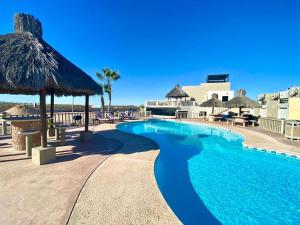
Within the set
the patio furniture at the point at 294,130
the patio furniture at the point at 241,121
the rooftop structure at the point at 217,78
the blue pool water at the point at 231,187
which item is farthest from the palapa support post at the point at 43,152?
the rooftop structure at the point at 217,78

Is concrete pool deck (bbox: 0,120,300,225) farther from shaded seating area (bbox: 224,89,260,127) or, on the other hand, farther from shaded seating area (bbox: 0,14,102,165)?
shaded seating area (bbox: 224,89,260,127)

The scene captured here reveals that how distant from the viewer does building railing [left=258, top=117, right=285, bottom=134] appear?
12.1m

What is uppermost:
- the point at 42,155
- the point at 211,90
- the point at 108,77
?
the point at 108,77

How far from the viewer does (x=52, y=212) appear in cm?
278

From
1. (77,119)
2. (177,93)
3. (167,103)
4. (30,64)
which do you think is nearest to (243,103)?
(177,93)

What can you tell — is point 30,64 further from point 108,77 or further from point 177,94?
point 177,94

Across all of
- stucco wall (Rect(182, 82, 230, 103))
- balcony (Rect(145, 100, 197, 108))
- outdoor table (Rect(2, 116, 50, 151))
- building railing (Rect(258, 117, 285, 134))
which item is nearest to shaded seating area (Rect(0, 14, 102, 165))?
outdoor table (Rect(2, 116, 50, 151))

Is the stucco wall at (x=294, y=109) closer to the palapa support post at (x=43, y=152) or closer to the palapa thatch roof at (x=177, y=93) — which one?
the palapa support post at (x=43, y=152)

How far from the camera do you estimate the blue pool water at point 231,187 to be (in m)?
3.87

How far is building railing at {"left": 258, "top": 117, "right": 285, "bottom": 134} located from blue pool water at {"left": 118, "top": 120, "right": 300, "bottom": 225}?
586 cm

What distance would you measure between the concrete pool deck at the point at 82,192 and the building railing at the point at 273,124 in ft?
37.4

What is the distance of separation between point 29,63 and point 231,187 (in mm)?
7124

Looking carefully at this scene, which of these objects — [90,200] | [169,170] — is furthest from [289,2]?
[90,200]

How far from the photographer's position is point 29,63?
511 cm
